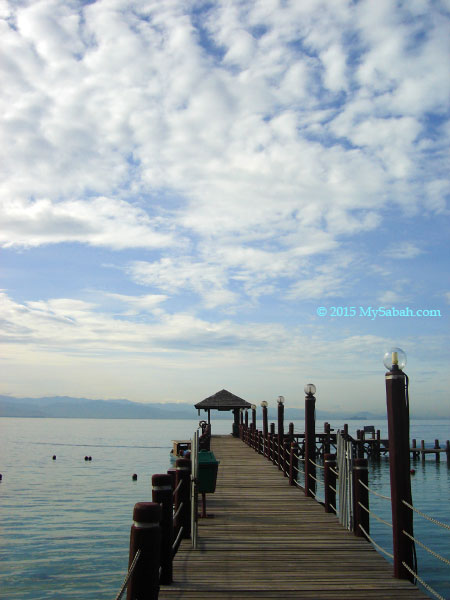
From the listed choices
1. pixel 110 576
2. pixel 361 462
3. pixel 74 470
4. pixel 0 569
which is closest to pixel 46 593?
pixel 110 576

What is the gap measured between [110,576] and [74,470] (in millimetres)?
33818

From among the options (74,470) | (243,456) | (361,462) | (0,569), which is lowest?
(74,470)

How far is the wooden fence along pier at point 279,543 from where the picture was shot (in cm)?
563

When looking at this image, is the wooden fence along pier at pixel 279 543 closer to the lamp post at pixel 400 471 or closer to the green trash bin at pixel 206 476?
the lamp post at pixel 400 471

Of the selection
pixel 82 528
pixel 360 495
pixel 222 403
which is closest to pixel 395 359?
pixel 360 495

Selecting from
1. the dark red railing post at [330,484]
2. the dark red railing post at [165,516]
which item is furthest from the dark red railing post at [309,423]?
the dark red railing post at [165,516]

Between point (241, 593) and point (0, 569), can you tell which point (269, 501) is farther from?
point (0, 569)

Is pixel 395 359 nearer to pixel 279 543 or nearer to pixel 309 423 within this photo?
pixel 279 543

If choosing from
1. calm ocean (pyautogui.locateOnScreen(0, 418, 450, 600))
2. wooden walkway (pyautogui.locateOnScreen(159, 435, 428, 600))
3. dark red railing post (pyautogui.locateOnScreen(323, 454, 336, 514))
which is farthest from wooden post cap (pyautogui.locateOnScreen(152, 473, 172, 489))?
calm ocean (pyautogui.locateOnScreen(0, 418, 450, 600))

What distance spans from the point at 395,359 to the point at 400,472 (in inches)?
53.2

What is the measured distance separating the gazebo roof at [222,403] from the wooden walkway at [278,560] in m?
27.2

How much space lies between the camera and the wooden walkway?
230 inches

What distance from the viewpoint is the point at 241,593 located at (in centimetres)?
577

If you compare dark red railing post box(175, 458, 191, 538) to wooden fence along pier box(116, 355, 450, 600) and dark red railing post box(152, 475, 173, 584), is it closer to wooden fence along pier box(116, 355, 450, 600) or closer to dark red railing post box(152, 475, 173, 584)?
wooden fence along pier box(116, 355, 450, 600)
